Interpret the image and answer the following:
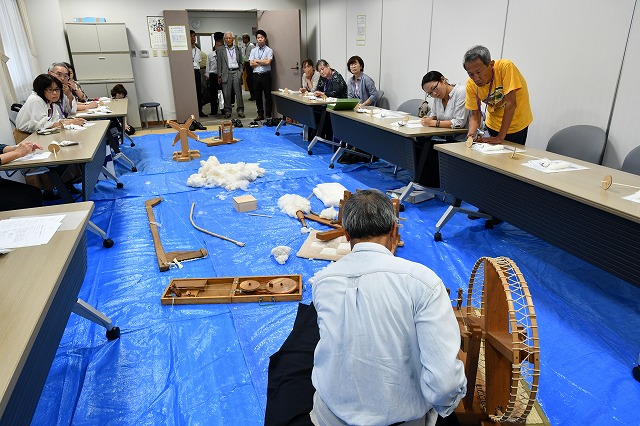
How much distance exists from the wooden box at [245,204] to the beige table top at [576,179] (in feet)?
5.79

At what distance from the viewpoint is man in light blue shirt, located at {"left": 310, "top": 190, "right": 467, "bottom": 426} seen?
903 millimetres

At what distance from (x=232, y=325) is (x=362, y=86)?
14.1ft

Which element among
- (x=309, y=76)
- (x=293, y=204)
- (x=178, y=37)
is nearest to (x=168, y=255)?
(x=293, y=204)

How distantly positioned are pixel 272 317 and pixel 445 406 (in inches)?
53.9

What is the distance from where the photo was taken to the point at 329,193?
3.86m

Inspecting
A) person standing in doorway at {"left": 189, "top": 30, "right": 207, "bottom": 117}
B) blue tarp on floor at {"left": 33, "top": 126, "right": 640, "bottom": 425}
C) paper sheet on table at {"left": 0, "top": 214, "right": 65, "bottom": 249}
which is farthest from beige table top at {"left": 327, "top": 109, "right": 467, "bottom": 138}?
person standing in doorway at {"left": 189, "top": 30, "right": 207, "bottom": 117}

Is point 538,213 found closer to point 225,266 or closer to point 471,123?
point 471,123

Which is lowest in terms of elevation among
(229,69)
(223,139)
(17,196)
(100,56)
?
(223,139)

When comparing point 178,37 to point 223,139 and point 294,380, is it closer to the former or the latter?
point 223,139

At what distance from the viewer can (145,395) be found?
1.73 metres

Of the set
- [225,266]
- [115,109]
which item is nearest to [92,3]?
[115,109]

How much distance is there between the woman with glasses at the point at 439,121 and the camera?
140 inches

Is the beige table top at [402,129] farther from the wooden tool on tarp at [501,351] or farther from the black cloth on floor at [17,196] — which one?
the black cloth on floor at [17,196]

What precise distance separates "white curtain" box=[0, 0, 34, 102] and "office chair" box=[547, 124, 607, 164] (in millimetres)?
5729
